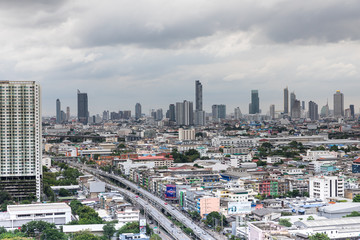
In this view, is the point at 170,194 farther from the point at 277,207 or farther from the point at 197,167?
the point at 197,167

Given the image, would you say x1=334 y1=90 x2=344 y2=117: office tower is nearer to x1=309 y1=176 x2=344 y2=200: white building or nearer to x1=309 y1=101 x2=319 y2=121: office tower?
x1=309 y1=101 x2=319 y2=121: office tower

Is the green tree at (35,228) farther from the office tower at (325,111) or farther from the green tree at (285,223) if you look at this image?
the office tower at (325,111)

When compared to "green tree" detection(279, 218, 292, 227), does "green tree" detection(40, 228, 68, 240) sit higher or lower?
lower

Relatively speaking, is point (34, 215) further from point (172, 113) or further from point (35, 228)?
point (172, 113)

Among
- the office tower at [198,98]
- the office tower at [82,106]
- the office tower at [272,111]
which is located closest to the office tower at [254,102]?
the office tower at [272,111]

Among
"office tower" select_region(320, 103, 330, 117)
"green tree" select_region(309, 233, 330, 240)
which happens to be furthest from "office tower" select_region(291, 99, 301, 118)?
"green tree" select_region(309, 233, 330, 240)

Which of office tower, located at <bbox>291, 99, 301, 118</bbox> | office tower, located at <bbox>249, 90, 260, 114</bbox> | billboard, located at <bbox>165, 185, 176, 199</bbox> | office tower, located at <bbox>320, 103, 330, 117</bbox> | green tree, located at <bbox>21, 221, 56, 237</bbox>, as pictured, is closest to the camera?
green tree, located at <bbox>21, 221, 56, 237</bbox>
